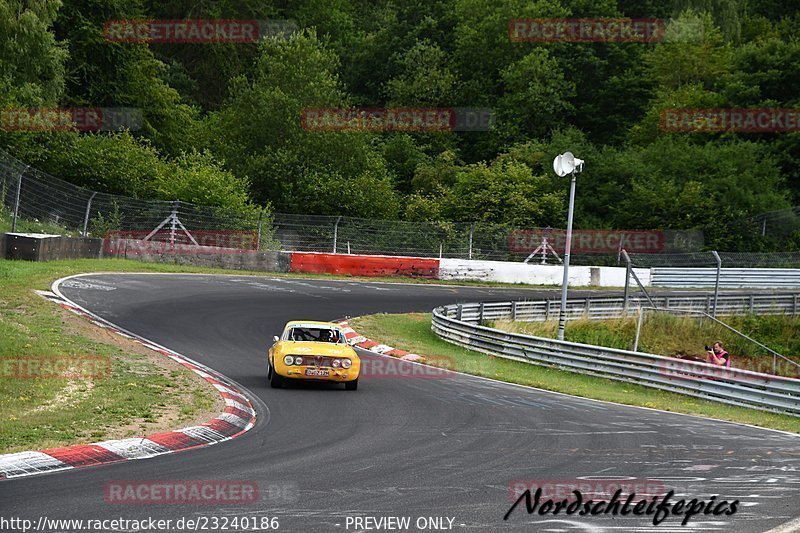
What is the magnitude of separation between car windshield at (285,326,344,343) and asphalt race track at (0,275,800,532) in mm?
996

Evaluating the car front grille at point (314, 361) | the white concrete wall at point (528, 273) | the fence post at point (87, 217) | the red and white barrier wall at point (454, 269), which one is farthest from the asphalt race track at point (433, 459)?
the white concrete wall at point (528, 273)

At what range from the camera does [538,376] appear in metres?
21.9

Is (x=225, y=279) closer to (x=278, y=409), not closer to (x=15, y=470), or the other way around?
(x=278, y=409)

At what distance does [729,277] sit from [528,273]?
29.9 feet

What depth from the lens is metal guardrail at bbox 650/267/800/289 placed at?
41.5 m

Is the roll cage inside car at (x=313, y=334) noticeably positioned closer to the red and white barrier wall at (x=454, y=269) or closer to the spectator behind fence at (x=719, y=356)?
the spectator behind fence at (x=719, y=356)

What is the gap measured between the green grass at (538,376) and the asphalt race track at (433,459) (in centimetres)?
117

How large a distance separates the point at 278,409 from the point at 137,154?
30419mm

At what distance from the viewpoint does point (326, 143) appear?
49312 millimetres

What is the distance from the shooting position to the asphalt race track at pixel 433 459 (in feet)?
A: 26.3
